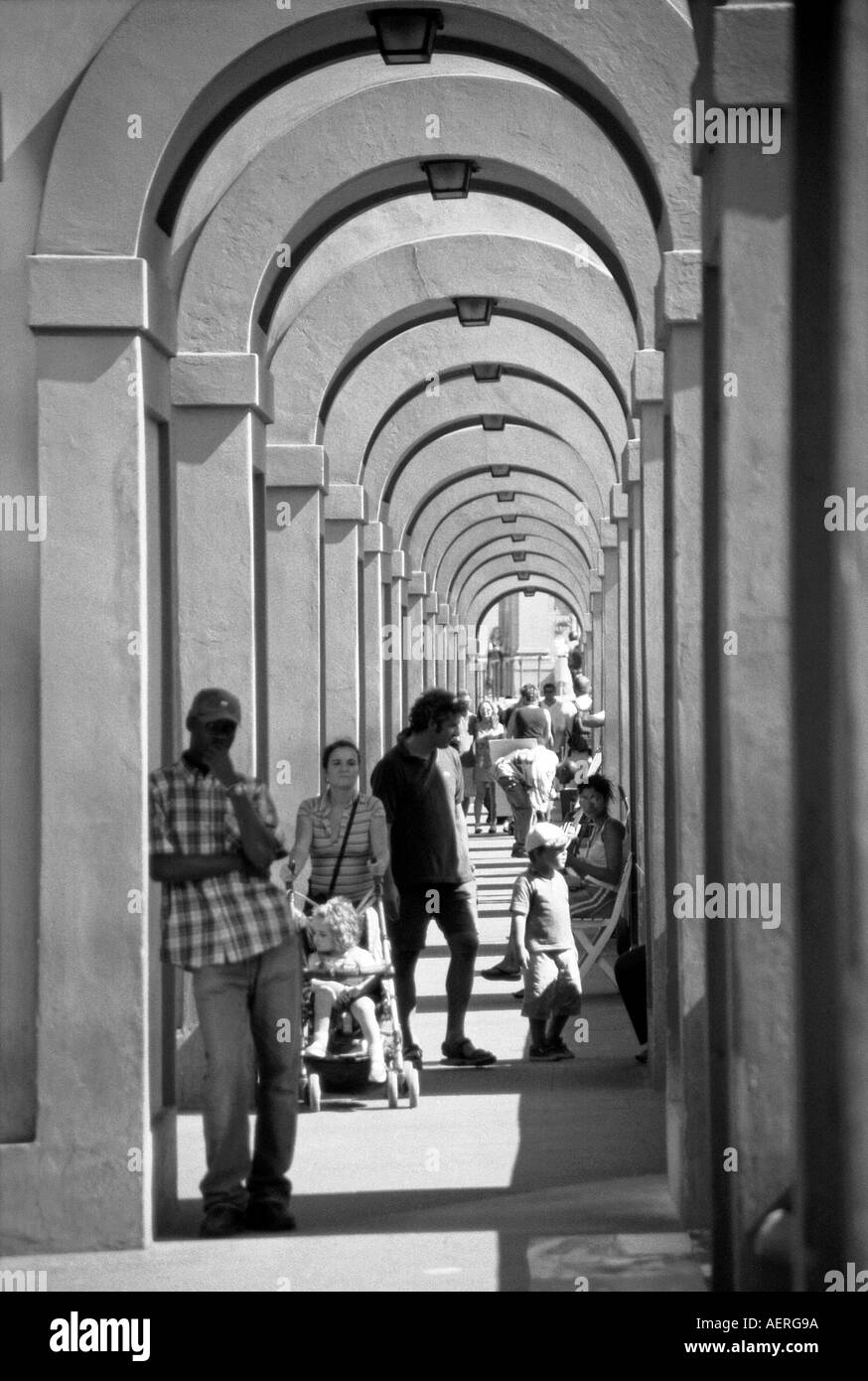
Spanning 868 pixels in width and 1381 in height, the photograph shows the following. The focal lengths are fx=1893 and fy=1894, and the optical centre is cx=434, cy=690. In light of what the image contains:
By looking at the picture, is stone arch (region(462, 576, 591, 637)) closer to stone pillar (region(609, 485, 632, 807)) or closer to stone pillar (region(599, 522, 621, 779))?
stone pillar (region(599, 522, 621, 779))

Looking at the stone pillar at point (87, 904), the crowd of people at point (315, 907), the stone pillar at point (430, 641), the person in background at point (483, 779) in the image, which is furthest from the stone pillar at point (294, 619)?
the person in background at point (483, 779)

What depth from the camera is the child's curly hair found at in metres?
8.50

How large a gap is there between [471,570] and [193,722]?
98.2 ft

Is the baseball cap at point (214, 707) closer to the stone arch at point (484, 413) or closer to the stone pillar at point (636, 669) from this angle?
the stone pillar at point (636, 669)

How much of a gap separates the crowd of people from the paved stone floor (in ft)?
0.89

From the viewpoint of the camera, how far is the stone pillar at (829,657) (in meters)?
2.71

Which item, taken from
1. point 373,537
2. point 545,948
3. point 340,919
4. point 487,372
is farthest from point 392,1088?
point 373,537

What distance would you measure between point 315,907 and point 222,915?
260 centimetres

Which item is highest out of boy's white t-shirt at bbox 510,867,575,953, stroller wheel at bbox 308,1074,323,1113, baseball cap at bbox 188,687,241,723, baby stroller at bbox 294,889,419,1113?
baseball cap at bbox 188,687,241,723

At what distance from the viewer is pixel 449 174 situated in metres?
9.75

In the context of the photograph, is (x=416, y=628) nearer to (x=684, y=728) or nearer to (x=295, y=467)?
(x=295, y=467)

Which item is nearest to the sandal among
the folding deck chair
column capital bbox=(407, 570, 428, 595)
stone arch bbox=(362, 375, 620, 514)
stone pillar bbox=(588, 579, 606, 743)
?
the folding deck chair

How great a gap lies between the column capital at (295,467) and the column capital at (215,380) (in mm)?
3136

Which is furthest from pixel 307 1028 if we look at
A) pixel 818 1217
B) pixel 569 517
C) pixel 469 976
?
pixel 569 517
